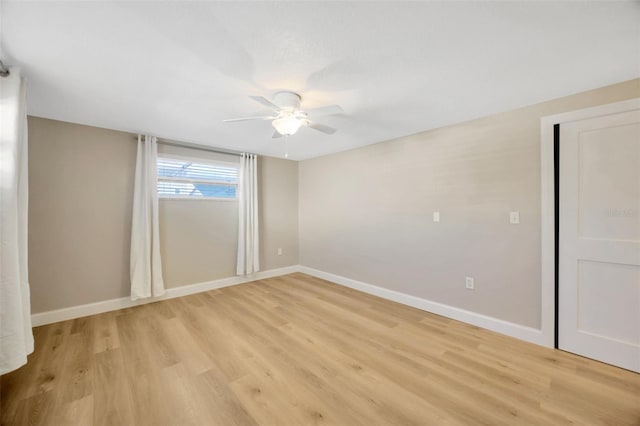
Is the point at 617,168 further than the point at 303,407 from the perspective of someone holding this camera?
Yes

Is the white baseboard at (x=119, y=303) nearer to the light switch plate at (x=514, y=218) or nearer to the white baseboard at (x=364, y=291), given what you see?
the white baseboard at (x=364, y=291)

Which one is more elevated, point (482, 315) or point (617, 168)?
point (617, 168)

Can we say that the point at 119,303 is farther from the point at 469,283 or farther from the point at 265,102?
the point at 469,283

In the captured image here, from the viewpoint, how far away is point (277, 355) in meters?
2.12

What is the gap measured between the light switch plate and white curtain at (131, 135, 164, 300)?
13.9 ft

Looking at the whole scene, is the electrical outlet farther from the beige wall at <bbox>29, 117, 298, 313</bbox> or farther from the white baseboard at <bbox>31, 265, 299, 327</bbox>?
the beige wall at <bbox>29, 117, 298, 313</bbox>

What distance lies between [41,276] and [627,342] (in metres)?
5.59

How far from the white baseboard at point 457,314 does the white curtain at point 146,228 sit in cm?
278

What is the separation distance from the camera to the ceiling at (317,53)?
1.27 m

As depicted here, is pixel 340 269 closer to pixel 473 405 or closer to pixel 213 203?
pixel 213 203

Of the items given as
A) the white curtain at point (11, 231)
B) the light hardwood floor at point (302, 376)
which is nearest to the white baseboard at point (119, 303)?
the light hardwood floor at point (302, 376)

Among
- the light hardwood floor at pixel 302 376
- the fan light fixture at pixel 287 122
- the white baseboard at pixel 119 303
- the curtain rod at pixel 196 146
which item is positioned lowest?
the light hardwood floor at pixel 302 376

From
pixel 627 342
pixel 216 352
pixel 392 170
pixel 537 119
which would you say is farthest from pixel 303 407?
pixel 537 119

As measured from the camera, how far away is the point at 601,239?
79.0 inches
